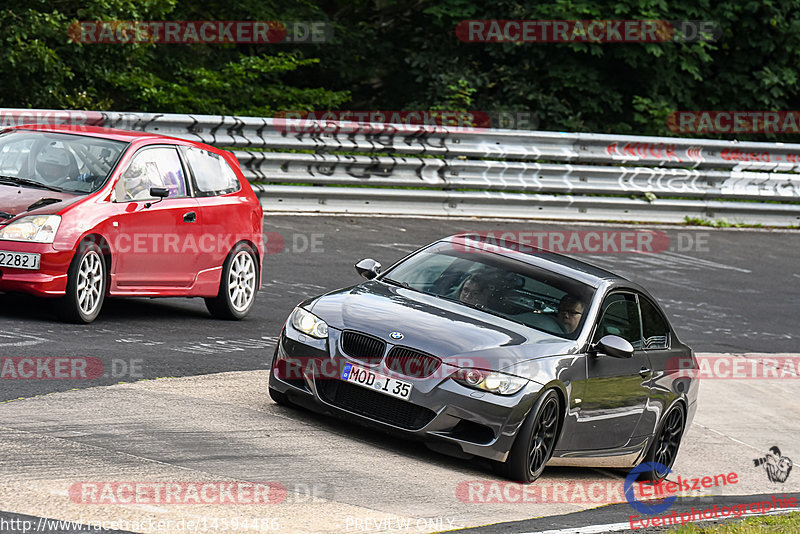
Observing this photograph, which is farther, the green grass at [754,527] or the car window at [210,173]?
the car window at [210,173]

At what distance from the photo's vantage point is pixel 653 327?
33.0 ft

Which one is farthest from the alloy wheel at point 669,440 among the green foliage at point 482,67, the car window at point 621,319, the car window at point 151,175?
the green foliage at point 482,67

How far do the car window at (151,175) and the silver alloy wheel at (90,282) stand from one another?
65cm

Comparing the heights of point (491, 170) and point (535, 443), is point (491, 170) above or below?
above

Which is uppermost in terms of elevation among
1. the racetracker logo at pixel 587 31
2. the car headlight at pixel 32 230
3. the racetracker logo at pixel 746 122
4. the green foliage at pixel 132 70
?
the racetracker logo at pixel 587 31

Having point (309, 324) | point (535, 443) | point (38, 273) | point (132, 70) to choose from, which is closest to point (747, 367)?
point (535, 443)

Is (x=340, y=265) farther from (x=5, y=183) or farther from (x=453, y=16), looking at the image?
(x=453, y=16)

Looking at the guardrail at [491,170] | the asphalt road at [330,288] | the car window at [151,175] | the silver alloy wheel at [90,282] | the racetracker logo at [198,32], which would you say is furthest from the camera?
the racetracker logo at [198,32]

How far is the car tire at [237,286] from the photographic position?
41.0ft

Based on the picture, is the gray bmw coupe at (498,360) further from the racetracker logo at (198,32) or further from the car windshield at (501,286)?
the racetracker logo at (198,32)

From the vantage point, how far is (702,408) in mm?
12859

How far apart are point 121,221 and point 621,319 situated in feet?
14.1

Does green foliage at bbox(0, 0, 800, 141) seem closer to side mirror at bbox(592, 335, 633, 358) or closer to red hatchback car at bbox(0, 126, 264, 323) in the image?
red hatchback car at bbox(0, 126, 264, 323)

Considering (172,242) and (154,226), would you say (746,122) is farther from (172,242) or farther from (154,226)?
(154,226)
